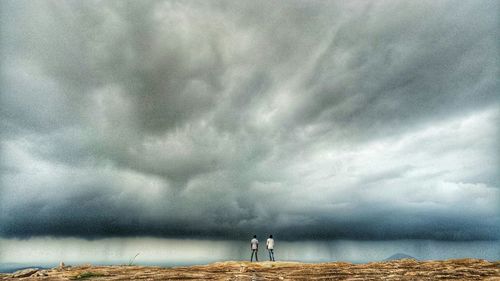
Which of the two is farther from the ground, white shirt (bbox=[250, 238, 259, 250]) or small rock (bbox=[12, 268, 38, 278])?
small rock (bbox=[12, 268, 38, 278])

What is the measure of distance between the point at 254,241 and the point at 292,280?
33086mm

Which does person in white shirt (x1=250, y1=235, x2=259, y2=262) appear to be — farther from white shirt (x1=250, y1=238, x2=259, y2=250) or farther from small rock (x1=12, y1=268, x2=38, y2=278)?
small rock (x1=12, y1=268, x2=38, y2=278)

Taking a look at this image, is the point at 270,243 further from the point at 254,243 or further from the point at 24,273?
the point at 24,273

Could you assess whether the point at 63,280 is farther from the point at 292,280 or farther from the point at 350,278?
the point at 350,278

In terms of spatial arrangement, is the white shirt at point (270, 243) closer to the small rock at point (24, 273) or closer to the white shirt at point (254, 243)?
the white shirt at point (254, 243)

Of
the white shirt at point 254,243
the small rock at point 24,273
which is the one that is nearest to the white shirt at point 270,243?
the white shirt at point 254,243

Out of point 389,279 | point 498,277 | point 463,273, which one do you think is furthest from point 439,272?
point 389,279

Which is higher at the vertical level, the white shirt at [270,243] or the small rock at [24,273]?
the small rock at [24,273]

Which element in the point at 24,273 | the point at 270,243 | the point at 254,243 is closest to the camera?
the point at 24,273

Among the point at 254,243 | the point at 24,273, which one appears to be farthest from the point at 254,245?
the point at 24,273

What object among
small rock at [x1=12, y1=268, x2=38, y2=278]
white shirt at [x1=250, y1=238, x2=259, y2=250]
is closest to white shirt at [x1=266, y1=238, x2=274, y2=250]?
white shirt at [x1=250, y1=238, x2=259, y2=250]

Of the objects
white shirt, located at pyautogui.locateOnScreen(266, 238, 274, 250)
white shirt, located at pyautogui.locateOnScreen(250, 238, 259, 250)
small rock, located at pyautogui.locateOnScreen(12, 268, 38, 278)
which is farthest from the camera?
white shirt, located at pyautogui.locateOnScreen(250, 238, 259, 250)

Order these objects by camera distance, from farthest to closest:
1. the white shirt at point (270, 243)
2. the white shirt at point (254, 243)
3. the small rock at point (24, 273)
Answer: the white shirt at point (254, 243)
the white shirt at point (270, 243)
the small rock at point (24, 273)

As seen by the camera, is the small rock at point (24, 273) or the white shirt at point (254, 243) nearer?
the small rock at point (24, 273)
